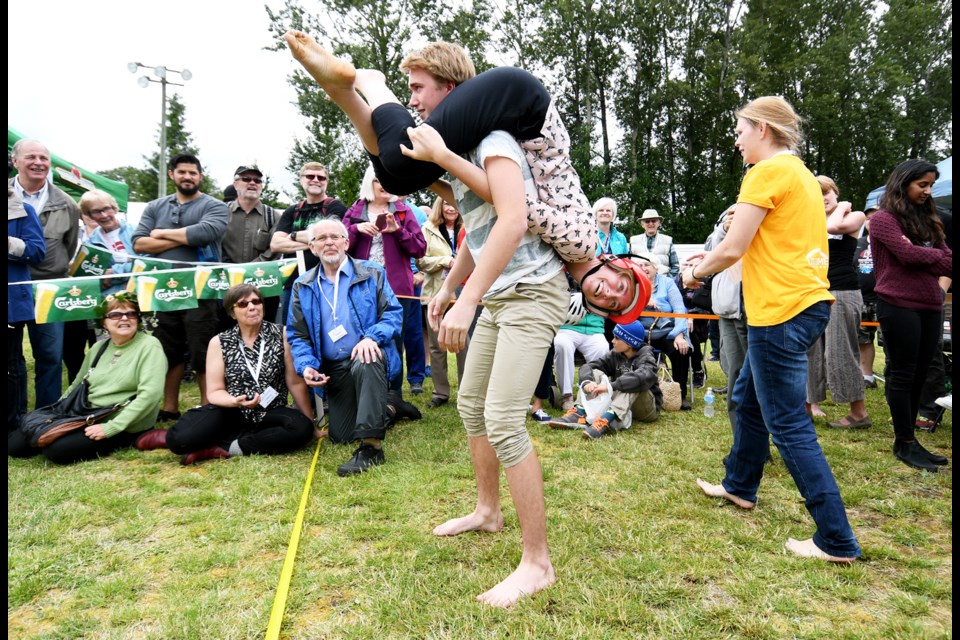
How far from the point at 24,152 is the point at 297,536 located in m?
4.26

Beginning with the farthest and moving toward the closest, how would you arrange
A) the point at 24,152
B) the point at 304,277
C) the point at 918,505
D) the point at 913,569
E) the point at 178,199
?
the point at 178,199 → the point at 24,152 → the point at 304,277 → the point at 918,505 → the point at 913,569

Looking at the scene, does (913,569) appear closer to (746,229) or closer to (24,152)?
(746,229)

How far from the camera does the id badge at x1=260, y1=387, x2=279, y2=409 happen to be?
169 inches

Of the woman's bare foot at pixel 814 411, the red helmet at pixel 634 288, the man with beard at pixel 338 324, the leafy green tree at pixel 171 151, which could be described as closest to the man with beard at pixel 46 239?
the man with beard at pixel 338 324

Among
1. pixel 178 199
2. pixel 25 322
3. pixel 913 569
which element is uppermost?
pixel 178 199

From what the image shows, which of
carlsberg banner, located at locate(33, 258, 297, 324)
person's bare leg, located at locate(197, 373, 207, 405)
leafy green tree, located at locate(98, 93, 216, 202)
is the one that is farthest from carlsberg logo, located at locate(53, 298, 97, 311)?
leafy green tree, located at locate(98, 93, 216, 202)

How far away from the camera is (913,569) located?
2.40m

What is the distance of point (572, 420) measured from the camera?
16.4 ft

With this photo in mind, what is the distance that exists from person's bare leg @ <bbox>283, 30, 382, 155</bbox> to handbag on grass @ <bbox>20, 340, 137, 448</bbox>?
3309 millimetres

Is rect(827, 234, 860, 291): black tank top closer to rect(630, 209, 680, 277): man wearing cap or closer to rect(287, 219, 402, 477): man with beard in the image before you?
rect(287, 219, 402, 477): man with beard

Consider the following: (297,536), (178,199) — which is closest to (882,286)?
(297,536)

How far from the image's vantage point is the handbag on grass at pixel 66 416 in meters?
4.00

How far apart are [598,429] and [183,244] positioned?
3.77m

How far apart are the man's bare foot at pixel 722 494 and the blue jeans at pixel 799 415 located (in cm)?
52
